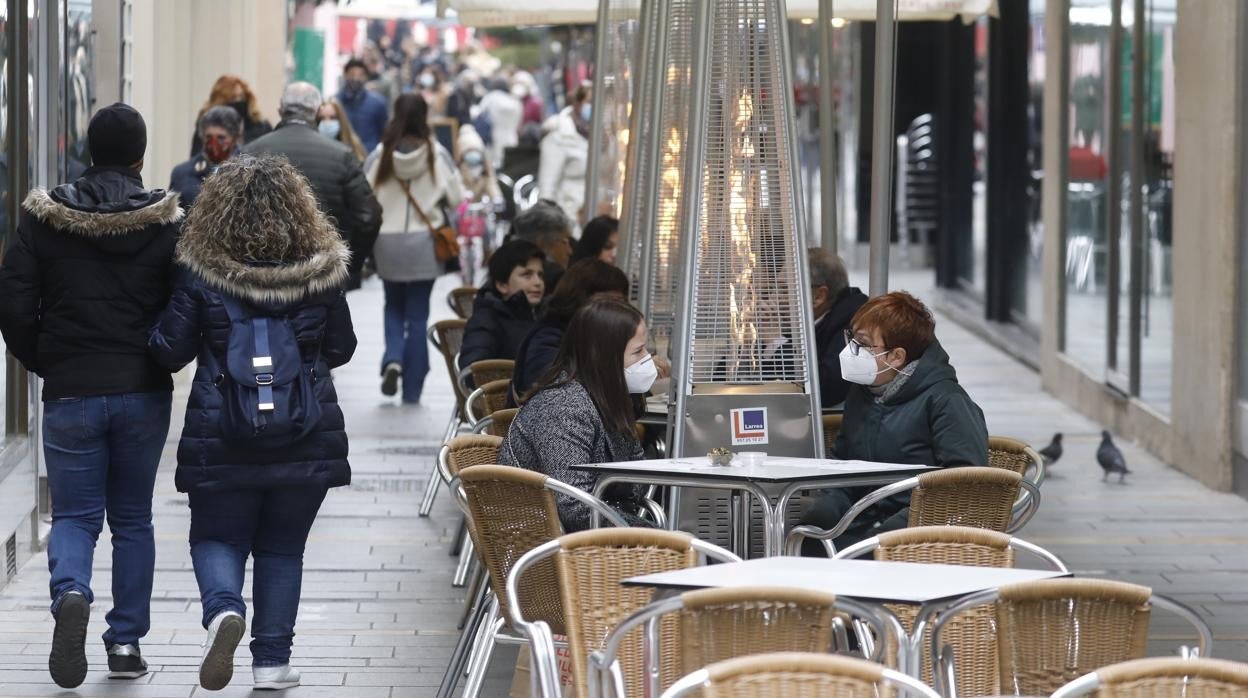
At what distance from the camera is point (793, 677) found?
3426 mm

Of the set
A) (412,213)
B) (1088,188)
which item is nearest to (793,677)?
(412,213)

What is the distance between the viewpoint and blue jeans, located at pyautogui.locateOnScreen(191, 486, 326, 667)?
6.28 m

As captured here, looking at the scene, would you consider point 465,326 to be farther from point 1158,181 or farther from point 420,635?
point 1158,181

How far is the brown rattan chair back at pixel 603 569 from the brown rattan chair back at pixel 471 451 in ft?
4.61

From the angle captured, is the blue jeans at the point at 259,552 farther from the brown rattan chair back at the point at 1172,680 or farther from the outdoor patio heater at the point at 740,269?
the brown rattan chair back at the point at 1172,680

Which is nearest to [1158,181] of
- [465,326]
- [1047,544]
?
[1047,544]

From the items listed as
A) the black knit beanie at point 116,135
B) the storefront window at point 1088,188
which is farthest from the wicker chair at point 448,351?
the storefront window at point 1088,188

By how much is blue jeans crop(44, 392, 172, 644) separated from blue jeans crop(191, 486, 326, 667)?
1.12 ft

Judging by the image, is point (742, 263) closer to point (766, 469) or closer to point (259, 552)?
point (766, 469)

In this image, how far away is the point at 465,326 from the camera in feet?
32.7

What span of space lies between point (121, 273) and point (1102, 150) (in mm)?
8939

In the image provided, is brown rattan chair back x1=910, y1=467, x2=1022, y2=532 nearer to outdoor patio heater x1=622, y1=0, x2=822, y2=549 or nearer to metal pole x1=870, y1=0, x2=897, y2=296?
outdoor patio heater x1=622, y1=0, x2=822, y2=549

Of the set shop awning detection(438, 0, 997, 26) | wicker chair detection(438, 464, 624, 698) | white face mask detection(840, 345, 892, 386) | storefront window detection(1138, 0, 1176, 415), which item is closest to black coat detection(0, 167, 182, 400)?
wicker chair detection(438, 464, 624, 698)

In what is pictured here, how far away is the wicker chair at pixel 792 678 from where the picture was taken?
342 centimetres
